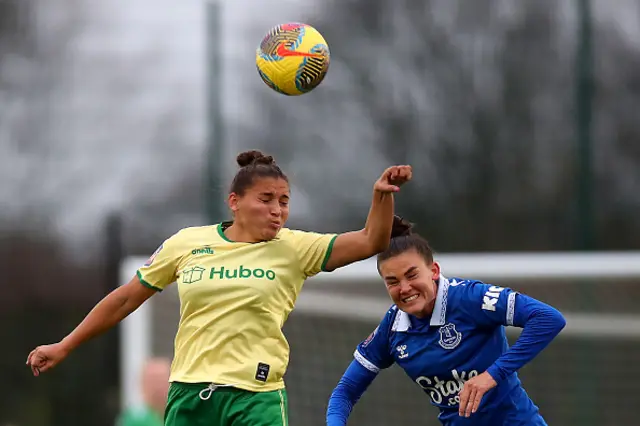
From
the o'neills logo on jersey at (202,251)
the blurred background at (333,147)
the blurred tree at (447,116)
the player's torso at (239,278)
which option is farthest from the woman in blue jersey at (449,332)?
the blurred tree at (447,116)

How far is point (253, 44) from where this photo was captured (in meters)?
9.45

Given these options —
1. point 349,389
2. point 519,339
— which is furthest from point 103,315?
point 519,339

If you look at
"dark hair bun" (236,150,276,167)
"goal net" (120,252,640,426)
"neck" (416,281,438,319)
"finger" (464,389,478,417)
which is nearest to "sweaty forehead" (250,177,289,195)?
"dark hair bun" (236,150,276,167)

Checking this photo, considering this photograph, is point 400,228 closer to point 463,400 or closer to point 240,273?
point 240,273

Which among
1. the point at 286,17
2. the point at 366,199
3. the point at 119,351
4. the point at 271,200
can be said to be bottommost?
the point at 119,351

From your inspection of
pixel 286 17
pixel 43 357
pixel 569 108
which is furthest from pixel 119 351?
pixel 43 357

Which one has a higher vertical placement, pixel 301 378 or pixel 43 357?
pixel 43 357

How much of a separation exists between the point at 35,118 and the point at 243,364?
19.6 feet

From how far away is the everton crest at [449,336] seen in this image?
472 centimetres

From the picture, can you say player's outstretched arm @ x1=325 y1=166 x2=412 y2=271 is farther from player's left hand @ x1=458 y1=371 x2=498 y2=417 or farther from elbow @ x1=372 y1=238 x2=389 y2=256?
player's left hand @ x1=458 y1=371 x2=498 y2=417

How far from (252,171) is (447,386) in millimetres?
1126

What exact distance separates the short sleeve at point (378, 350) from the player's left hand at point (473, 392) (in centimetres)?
57

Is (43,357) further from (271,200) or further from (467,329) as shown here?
(467,329)

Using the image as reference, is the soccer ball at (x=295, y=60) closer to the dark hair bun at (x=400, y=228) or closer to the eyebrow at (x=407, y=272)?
the dark hair bun at (x=400, y=228)
